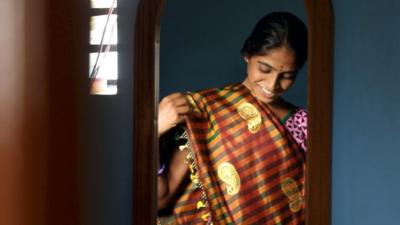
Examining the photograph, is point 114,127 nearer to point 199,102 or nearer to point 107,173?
point 107,173

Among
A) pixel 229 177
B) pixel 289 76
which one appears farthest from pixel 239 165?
pixel 289 76

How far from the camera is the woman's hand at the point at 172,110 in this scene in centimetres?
138

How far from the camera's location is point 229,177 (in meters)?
1.33

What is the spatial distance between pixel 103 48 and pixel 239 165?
0.51 metres

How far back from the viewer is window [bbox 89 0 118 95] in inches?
58.1
